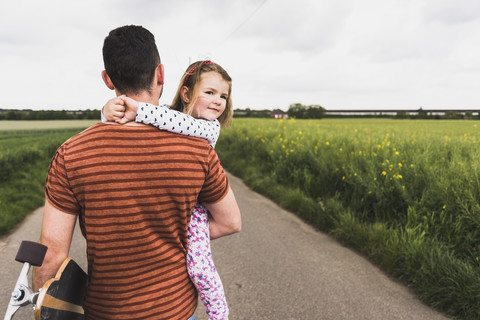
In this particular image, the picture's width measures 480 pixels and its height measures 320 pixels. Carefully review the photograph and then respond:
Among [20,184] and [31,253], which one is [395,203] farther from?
[20,184]

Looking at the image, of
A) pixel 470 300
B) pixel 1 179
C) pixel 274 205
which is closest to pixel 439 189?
pixel 470 300

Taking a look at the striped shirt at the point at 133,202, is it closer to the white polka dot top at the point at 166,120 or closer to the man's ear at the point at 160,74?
the white polka dot top at the point at 166,120

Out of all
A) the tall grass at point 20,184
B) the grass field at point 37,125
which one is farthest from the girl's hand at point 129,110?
the grass field at point 37,125

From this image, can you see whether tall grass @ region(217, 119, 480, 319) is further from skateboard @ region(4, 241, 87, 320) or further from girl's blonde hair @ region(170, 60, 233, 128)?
skateboard @ region(4, 241, 87, 320)

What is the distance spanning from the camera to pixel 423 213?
4.33 metres

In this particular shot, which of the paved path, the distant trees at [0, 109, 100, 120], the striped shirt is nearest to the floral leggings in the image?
the striped shirt

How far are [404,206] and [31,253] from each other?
4.76m

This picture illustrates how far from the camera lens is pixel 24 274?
42.7 inches

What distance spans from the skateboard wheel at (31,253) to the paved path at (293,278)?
2.18 meters

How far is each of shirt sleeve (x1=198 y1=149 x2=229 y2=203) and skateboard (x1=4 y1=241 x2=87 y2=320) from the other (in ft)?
1.72

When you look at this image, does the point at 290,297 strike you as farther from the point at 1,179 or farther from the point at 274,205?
the point at 1,179

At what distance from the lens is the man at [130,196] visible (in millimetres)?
1104

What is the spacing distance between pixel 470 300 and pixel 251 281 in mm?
1991

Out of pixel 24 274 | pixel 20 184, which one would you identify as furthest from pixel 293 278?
pixel 20 184
